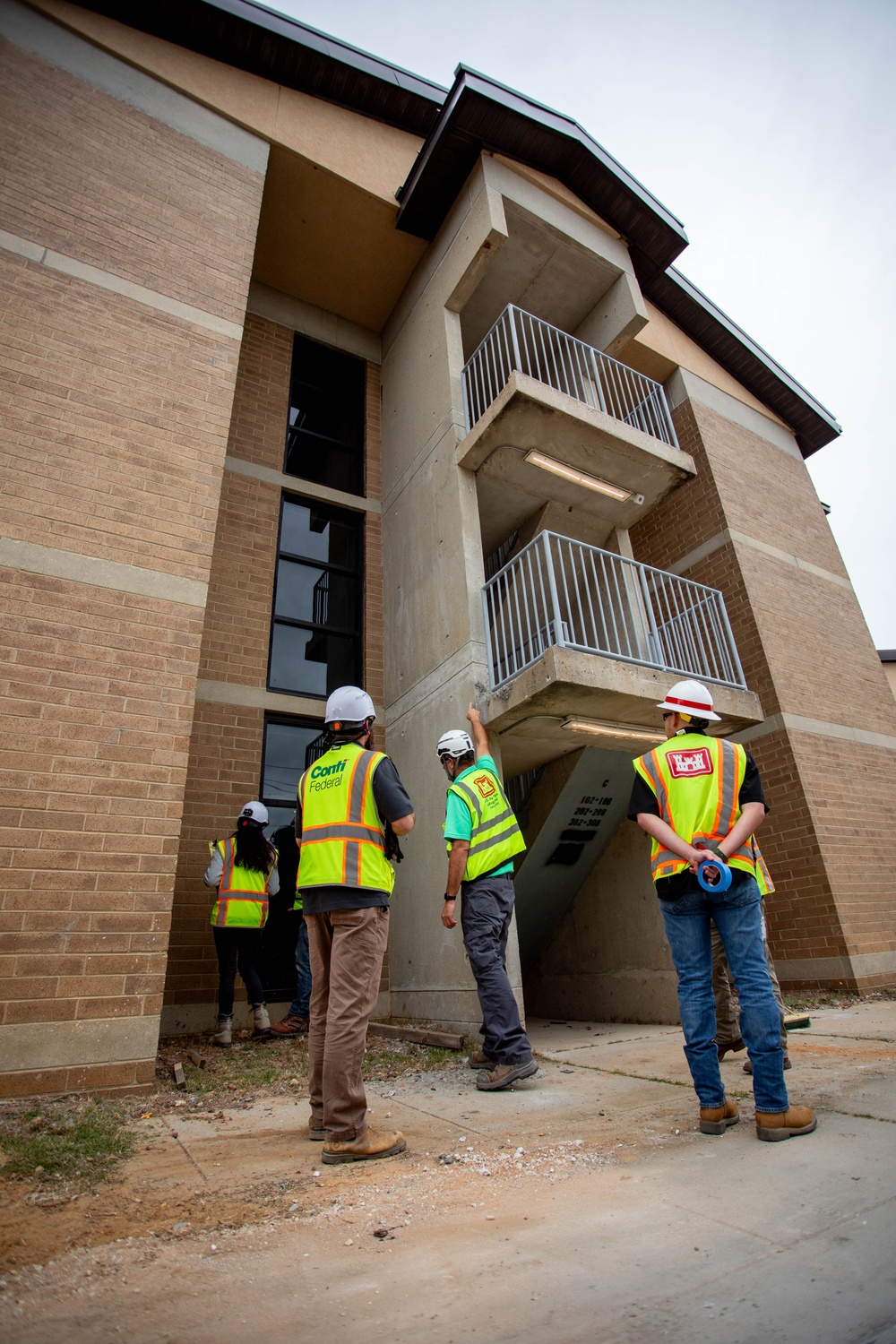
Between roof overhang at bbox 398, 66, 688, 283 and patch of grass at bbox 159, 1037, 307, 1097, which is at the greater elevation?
roof overhang at bbox 398, 66, 688, 283

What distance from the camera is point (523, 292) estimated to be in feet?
31.5

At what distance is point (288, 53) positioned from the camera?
8297 mm

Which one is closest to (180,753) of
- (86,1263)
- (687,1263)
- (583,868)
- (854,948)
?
(86,1263)

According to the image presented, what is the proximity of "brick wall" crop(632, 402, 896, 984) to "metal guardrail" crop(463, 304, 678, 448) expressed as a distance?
4.53 feet

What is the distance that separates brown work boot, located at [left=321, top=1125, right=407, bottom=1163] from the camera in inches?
98.4

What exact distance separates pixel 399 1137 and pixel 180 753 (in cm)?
302

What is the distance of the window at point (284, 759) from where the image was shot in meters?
7.27

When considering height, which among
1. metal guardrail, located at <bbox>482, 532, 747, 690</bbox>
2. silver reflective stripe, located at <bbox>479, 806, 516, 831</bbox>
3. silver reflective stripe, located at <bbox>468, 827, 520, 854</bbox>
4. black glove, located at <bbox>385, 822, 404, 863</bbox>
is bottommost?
black glove, located at <bbox>385, 822, 404, 863</bbox>

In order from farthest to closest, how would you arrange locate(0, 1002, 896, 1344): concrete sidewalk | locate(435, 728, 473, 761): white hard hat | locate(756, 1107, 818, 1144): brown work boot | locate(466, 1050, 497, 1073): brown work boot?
locate(435, 728, 473, 761): white hard hat
locate(466, 1050, 497, 1073): brown work boot
locate(756, 1107, 818, 1144): brown work boot
locate(0, 1002, 896, 1344): concrete sidewalk

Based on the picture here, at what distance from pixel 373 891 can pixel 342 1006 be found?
46 cm

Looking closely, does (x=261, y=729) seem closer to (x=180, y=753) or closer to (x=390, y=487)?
(x=180, y=753)

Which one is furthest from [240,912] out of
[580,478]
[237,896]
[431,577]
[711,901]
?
[580,478]

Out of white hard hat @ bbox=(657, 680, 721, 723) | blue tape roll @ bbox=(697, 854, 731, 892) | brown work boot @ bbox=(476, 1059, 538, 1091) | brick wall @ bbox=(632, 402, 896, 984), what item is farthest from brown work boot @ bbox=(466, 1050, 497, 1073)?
brick wall @ bbox=(632, 402, 896, 984)

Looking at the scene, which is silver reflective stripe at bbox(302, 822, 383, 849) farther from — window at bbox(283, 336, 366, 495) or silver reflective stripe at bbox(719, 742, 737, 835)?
window at bbox(283, 336, 366, 495)
